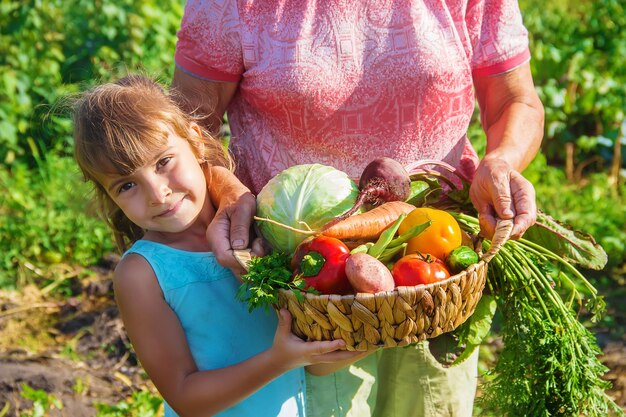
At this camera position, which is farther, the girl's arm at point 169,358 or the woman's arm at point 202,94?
the woman's arm at point 202,94

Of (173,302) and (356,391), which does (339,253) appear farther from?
(356,391)

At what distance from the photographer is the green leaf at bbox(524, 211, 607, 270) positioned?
2.21 m

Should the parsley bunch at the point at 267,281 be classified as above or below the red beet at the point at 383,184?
below

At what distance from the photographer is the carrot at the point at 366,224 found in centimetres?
186

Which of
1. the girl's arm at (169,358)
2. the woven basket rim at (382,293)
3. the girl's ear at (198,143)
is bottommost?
the girl's arm at (169,358)

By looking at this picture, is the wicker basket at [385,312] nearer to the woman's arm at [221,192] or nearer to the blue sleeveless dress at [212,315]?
the woman's arm at [221,192]

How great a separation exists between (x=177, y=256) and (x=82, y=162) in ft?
1.13

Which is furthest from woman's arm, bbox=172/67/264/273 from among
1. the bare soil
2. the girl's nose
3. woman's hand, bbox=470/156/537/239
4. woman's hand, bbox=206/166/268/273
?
the bare soil

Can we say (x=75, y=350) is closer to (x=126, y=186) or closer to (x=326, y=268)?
(x=126, y=186)

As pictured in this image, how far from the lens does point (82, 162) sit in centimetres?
207

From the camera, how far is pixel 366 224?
1.89 metres

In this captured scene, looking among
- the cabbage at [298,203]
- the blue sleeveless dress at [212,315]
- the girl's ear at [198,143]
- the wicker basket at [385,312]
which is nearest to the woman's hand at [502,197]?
the wicker basket at [385,312]

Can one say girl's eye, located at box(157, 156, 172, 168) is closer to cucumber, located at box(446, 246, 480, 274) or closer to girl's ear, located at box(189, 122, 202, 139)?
girl's ear, located at box(189, 122, 202, 139)

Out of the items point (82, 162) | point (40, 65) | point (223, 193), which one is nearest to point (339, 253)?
point (223, 193)
